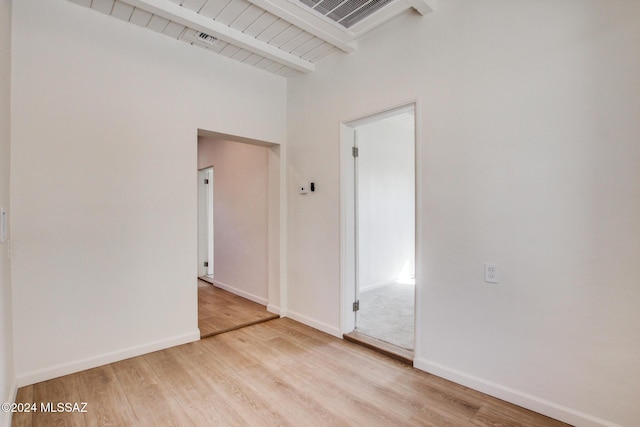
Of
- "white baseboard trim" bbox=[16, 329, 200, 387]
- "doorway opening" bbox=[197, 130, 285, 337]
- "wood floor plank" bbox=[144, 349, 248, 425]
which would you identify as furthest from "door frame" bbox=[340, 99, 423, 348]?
"white baseboard trim" bbox=[16, 329, 200, 387]

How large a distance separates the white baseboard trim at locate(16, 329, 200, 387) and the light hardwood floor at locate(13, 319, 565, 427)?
5 cm

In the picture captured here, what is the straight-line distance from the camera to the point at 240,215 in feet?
15.3

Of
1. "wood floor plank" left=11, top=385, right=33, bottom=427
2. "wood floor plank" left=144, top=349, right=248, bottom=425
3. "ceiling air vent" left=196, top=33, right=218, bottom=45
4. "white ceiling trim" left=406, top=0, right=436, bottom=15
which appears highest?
"ceiling air vent" left=196, top=33, right=218, bottom=45

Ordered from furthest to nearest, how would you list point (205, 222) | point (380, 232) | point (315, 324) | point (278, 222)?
point (205, 222)
point (380, 232)
point (278, 222)
point (315, 324)

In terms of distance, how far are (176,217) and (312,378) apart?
6.20 ft

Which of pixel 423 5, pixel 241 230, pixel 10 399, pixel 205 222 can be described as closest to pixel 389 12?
pixel 423 5

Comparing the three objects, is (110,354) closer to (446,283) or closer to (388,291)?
(446,283)

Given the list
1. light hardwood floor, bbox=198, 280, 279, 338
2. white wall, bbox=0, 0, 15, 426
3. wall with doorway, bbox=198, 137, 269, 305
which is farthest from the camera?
wall with doorway, bbox=198, 137, 269, 305

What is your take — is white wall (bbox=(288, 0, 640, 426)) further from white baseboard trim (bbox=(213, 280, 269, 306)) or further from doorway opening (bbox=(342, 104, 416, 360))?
white baseboard trim (bbox=(213, 280, 269, 306))

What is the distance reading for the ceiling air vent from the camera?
288 cm

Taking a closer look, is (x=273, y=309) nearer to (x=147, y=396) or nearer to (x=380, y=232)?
(x=147, y=396)

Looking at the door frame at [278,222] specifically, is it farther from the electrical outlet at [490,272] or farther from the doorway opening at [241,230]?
the electrical outlet at [490,272]

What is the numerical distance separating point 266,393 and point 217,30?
2925mm

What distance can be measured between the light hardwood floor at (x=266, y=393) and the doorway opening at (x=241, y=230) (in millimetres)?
781
